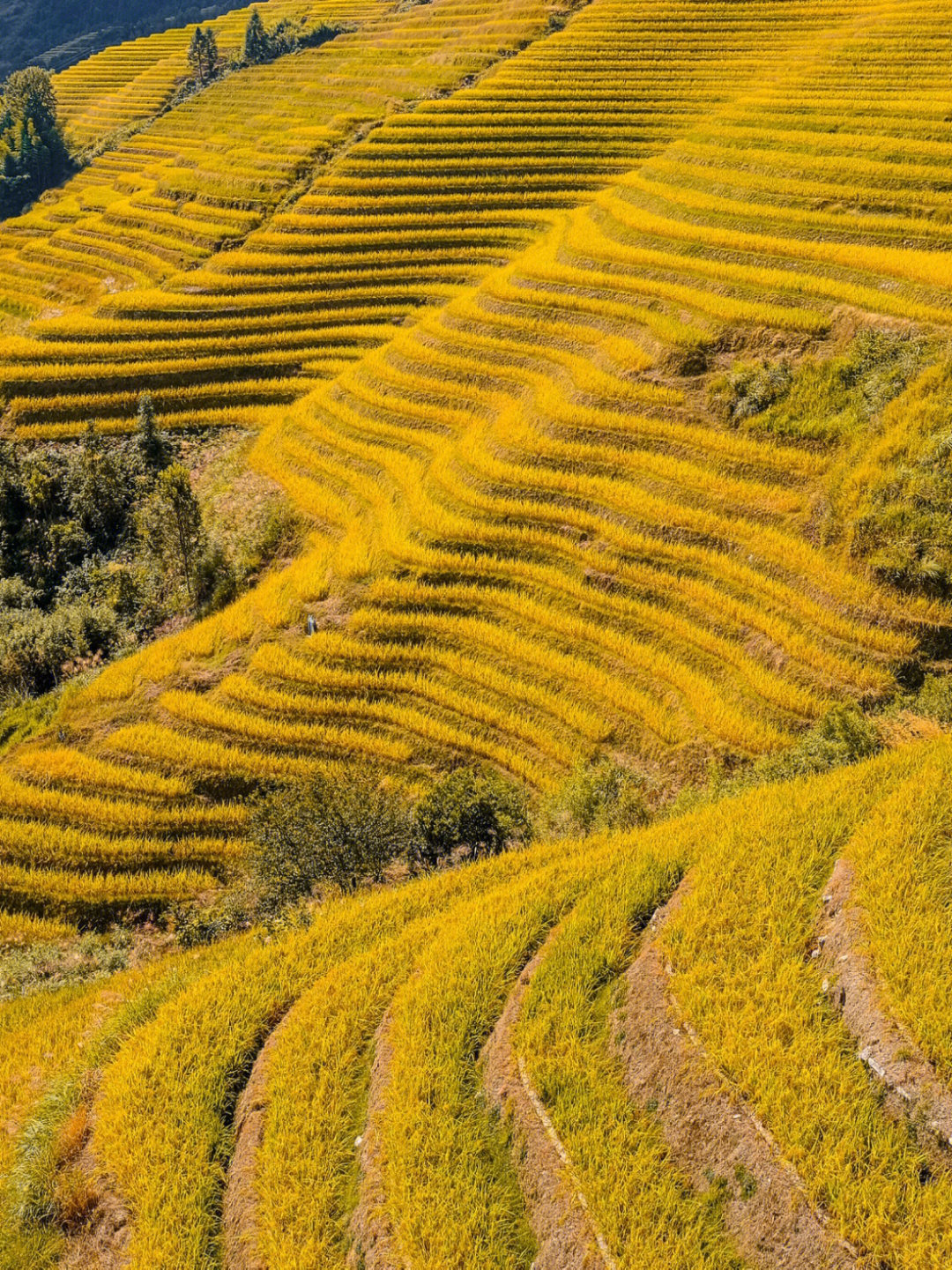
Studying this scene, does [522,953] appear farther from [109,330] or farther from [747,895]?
[109,330]

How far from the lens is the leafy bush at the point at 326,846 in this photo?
14.4 metres

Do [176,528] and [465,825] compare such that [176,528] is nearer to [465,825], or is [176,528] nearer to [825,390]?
[465,825]

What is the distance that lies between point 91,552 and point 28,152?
71523 millimetres

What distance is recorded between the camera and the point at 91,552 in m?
30.4

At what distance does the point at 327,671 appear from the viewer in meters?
19.9

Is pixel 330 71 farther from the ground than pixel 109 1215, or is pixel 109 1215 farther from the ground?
pixel 330 71

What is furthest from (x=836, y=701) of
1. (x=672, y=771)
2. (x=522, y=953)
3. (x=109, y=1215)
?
(x=109, y=1215)

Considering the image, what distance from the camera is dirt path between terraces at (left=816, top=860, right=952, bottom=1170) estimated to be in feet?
23.5

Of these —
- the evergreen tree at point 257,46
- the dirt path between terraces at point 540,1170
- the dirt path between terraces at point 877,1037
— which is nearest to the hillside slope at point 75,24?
the evergreen tree at point 257,46

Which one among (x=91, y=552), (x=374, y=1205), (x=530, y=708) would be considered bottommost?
(x=530, y=708)

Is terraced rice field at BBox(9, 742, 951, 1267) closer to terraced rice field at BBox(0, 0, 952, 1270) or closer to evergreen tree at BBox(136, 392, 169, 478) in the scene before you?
terraced rice field at BBox(0, 0, 952, 1270)

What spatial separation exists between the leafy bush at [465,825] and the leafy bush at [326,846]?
431mm

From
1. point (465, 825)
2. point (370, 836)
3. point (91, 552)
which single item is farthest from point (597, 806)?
point (91, 552)

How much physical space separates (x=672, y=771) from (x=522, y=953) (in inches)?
296
